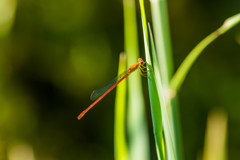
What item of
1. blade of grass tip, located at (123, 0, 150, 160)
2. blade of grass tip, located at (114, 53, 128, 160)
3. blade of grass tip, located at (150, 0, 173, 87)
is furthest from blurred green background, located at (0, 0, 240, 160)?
blade of grass tip, located at (150, 0, 173, 87)

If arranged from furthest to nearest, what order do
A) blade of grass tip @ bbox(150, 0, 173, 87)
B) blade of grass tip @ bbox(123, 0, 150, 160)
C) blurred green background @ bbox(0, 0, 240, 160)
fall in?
blurred green background @ bbox(0, 0, 240, 160), blade of grass tip @ bbox(123, 0, 150, 160), blade of grass tip @ bbox(150, 0, 173, 87)

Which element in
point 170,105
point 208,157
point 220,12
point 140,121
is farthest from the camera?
point 220,12

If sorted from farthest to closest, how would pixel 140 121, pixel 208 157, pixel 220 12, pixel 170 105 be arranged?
pixel 220 12 → pixel 208 157 → pixel 140 121 → pixel 170 105

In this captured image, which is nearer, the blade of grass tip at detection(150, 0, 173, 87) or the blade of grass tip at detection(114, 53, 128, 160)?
the blade of grass tip at detection(150, 0, 173, 87)

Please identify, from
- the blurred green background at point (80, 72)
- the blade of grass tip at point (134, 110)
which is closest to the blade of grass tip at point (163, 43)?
the blade of grass tip at point (134, 110)

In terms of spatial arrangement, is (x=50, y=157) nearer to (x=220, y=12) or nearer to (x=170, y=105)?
(x=170, y=105)

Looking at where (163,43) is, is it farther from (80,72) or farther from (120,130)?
(80,72)

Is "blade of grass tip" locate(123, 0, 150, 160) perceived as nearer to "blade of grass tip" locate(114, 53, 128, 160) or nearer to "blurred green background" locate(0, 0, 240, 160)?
"blade of grass tip" locate(114, 53, 128, 160)

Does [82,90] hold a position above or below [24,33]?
below

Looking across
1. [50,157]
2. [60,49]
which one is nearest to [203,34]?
[60,49]
